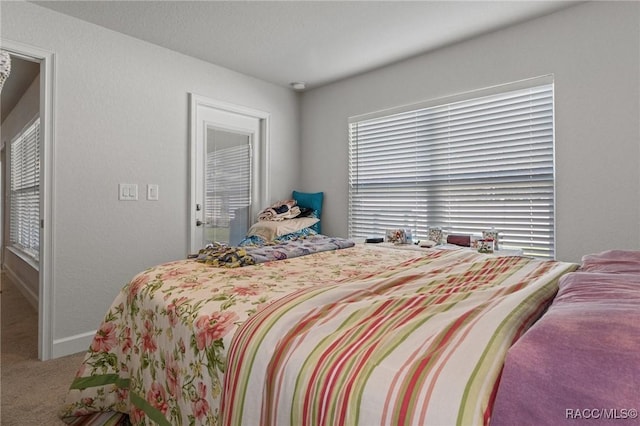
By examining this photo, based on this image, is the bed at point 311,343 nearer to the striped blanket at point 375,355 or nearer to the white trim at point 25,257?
the striped blanket at point 375,355

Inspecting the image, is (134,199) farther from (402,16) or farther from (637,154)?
(637,154)

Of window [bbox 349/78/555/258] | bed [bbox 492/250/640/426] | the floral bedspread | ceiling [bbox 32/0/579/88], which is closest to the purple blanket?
bed [bbox 492/250/640/426]

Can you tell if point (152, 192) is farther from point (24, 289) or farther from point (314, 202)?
point (24, 289)

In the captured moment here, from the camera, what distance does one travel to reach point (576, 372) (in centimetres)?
55

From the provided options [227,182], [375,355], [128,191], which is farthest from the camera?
[227,182]

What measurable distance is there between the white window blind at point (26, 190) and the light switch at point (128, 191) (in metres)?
1.57

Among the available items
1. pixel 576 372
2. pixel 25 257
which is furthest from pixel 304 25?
pixel 25 257

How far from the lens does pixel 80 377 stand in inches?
→ 62.3

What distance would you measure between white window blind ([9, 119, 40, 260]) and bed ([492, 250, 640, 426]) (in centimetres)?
454

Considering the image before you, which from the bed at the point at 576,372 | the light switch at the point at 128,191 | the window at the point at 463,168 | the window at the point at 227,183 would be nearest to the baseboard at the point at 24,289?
the light switch at the point at 128,191

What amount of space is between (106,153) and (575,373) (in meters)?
3.13

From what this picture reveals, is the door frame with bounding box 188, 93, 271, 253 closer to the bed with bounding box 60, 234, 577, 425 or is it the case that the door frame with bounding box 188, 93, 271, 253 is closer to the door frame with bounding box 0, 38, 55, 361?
the door frame with bounding box 0, 38, 55, 361

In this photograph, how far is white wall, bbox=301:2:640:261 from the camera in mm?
2275

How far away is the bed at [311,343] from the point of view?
0.66 meters
